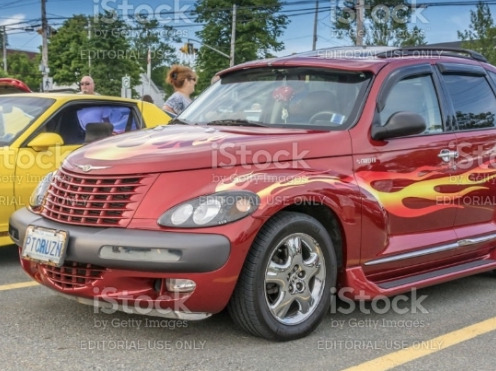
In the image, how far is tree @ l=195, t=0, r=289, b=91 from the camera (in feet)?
→ 163

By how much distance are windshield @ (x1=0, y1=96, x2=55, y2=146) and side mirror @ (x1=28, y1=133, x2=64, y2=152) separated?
17cm

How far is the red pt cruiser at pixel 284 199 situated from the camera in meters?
3.53

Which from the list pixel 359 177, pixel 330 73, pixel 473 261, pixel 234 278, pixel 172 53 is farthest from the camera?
pixel 172 53

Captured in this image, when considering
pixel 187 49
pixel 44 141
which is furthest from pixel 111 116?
pixel 187 49

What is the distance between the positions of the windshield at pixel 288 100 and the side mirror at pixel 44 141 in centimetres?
149

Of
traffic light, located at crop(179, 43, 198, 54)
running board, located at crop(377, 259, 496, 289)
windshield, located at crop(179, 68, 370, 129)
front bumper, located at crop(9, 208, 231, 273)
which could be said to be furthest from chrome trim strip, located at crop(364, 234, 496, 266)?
traffic light, located at crop(179, 43, 198, 54)

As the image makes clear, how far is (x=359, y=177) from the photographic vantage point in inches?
163

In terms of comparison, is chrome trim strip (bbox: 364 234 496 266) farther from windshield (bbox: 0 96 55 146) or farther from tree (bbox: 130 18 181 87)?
tree (bbox: 130 18 181 87)

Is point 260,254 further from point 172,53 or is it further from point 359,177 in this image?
point 172,53

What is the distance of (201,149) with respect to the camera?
12.4ft

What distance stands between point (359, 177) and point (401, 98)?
863 mm

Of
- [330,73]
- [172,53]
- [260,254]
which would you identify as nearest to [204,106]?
[330,73]

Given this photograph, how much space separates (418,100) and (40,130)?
129 inches

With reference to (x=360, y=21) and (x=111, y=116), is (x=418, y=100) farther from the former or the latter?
(x=360, y=21)
